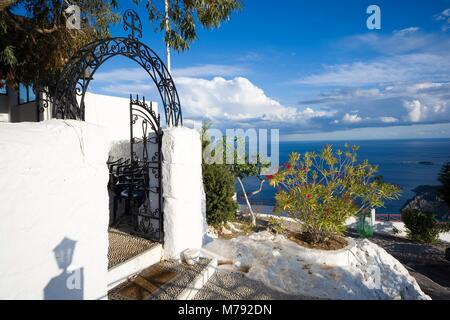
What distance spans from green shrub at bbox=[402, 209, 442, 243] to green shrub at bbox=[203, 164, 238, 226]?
11.8 metres

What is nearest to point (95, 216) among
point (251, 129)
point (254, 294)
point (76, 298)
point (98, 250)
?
point (98, 250)

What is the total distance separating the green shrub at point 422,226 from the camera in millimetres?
13742

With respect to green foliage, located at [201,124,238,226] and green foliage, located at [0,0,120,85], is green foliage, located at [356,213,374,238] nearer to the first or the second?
green foliage, located at [201,124,238,226]

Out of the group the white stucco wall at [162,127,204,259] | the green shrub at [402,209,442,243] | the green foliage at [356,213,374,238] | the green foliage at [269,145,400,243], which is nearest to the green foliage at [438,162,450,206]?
the green shrub at [402,209,442,243]

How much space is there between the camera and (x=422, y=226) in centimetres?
1394

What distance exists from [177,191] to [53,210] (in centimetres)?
249

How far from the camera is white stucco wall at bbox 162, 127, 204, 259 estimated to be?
4793 mm

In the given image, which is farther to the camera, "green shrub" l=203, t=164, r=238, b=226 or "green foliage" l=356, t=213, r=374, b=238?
"green foliage" l=356, t=213, r=374, b=238

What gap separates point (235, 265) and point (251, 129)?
5.89m

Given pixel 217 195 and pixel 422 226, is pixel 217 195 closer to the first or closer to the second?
pixel 217 195

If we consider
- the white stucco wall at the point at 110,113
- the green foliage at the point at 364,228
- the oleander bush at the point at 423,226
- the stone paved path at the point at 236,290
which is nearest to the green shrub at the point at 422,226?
the oleander bush at the point at 423,226

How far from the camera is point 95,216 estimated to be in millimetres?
2900
